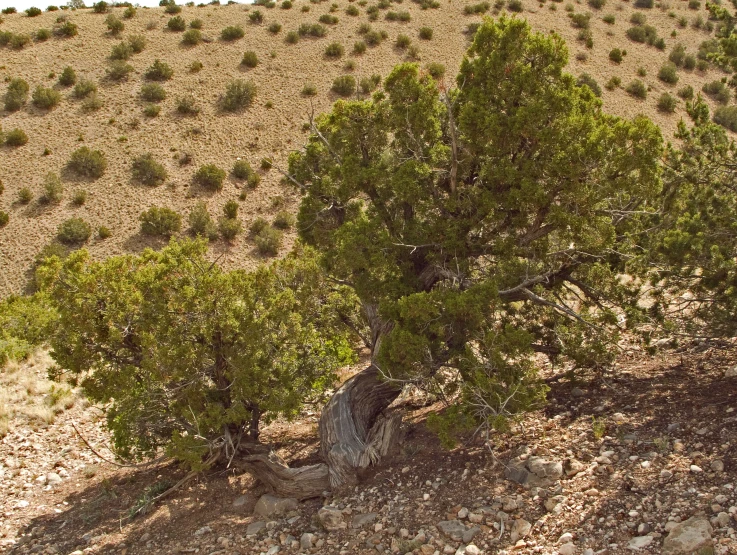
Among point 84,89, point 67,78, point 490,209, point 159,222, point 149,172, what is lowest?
point 159,222

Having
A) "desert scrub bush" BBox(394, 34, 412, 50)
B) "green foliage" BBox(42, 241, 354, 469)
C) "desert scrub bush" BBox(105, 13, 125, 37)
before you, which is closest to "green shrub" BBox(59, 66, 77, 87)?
"desert scrub bush" BBox(105, 13, 125, 37)

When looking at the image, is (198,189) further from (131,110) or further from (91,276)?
(91,276)

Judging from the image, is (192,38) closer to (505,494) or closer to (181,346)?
(181,346)

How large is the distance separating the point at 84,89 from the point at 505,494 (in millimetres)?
38051

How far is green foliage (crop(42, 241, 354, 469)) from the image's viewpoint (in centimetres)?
793

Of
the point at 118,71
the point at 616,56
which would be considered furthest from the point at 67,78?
the point at 616,56

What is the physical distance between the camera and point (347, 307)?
1047 centimetres

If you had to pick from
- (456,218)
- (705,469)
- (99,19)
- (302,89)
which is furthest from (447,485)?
(99,19)

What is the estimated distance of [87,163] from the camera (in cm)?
3278

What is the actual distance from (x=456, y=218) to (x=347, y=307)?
2910mm

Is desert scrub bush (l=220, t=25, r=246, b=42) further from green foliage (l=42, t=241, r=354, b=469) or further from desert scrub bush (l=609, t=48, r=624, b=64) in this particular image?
green foliage (l=42, t=241, r=354, b=469)

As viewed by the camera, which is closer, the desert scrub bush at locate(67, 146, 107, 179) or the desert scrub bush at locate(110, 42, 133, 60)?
the desert scrub bush at locate(67, 146, 107, 179)

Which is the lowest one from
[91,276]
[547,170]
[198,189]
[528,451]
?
[198,189]

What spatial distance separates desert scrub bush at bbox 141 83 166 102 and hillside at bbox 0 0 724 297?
483mm
